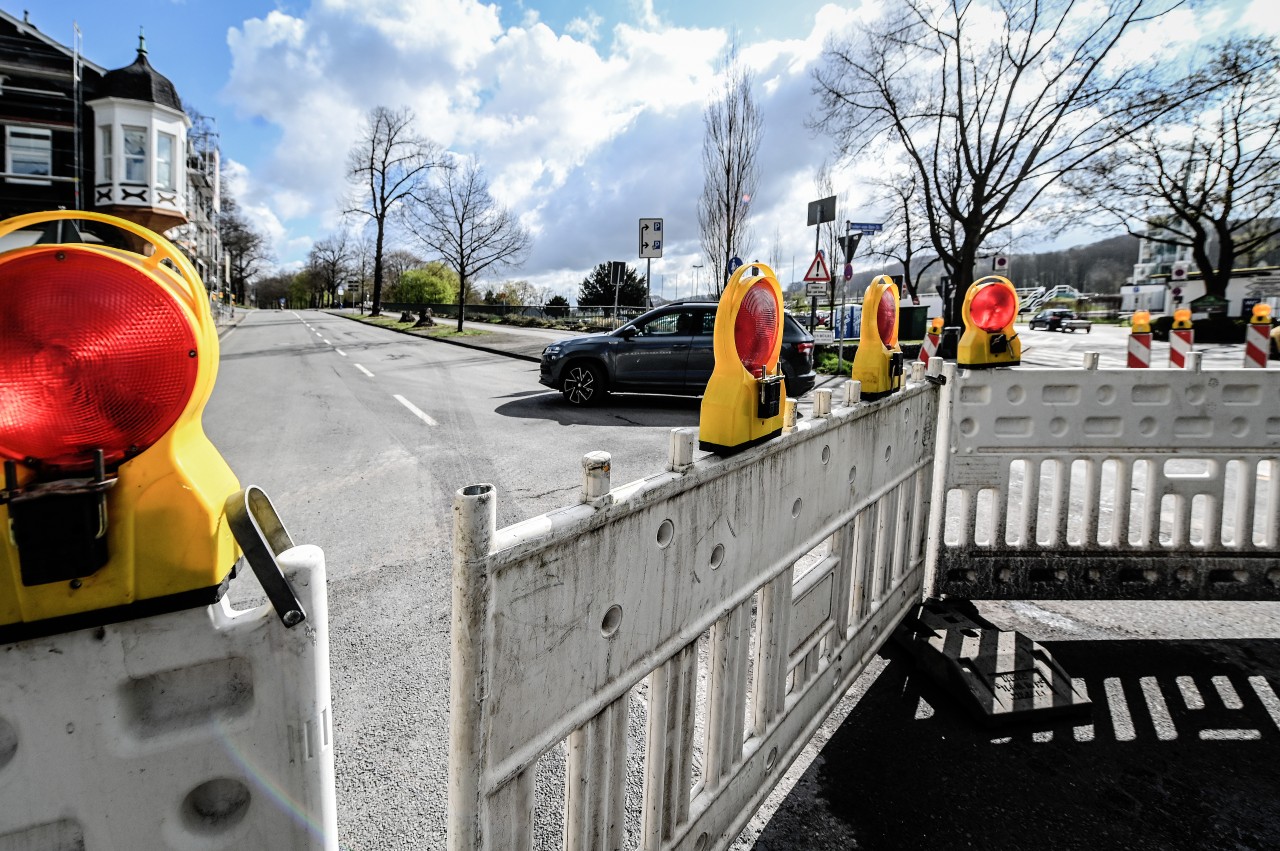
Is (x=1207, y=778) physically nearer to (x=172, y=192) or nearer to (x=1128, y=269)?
(x=172, y=192)

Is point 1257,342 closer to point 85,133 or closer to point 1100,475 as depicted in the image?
point 1100,475

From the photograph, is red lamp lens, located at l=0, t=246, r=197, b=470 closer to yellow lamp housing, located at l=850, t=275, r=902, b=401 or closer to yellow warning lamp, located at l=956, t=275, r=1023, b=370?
yellow lamp housing, located at l=850, t=275, r=902, b=401

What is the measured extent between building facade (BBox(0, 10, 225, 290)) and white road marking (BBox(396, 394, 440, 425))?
76.7 ft

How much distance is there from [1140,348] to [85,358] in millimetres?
7729

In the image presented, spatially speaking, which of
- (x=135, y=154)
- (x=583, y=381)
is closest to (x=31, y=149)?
(x=135, y=154)

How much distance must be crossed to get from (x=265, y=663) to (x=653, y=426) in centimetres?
784

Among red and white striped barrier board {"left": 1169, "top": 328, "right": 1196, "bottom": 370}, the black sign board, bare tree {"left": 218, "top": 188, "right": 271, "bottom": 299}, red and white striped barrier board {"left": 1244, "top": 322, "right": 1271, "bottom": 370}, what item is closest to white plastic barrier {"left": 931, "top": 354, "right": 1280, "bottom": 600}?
red and white striped barrier board {"left": 1169, "top": 328, "right": 1196, "bottom": 370}

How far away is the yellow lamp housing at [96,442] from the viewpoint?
34.6 inches

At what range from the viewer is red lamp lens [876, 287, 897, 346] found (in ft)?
10.1

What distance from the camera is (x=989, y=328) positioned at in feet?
12.0

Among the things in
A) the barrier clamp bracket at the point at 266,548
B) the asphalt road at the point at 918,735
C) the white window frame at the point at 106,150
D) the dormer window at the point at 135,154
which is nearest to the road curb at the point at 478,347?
the asphalt road at the point at 918,735

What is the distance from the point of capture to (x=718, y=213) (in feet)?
83.5

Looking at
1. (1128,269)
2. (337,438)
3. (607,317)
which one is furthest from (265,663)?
(1128,269)

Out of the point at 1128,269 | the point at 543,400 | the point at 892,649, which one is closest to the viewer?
the point at 892,649
